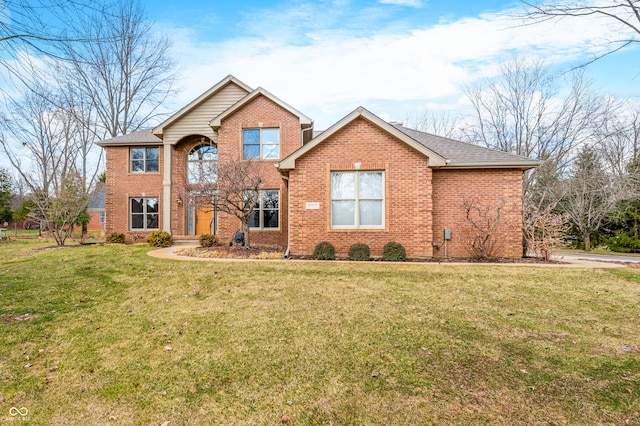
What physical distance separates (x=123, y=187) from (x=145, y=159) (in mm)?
1941

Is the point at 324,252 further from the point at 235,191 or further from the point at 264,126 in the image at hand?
the point at 264,126

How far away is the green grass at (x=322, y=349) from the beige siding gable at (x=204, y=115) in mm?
9863

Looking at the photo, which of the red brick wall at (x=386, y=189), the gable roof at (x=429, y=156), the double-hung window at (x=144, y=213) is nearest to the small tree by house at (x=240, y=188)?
the gable roof at (x=429, y=156)

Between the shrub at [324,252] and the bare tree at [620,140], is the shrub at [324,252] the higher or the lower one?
the lower one

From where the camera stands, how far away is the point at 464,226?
37.6 ft

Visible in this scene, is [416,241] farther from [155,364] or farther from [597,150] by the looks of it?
[597,150]

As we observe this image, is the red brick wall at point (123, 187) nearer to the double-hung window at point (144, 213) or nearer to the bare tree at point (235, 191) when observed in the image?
the double-hung window at point (144, 213)

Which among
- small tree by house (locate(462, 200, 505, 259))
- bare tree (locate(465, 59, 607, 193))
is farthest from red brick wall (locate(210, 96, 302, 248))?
bare tree (locate(465, 59, 607, 193))

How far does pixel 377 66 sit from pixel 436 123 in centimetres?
1728

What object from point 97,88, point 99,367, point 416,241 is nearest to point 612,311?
point 416,241

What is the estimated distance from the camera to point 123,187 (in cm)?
1739

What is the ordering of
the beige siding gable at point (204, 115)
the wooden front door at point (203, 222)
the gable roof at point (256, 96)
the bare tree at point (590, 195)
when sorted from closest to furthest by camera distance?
the gable roof at point (256, 96)
the beige siding gable at point (204, 115)
the wooden front door at point (203, 222)
the bare tree at point (590, 195)

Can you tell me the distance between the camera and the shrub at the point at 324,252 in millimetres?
10570

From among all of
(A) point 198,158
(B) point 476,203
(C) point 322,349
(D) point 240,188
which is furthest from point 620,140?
(C) point 322,349
